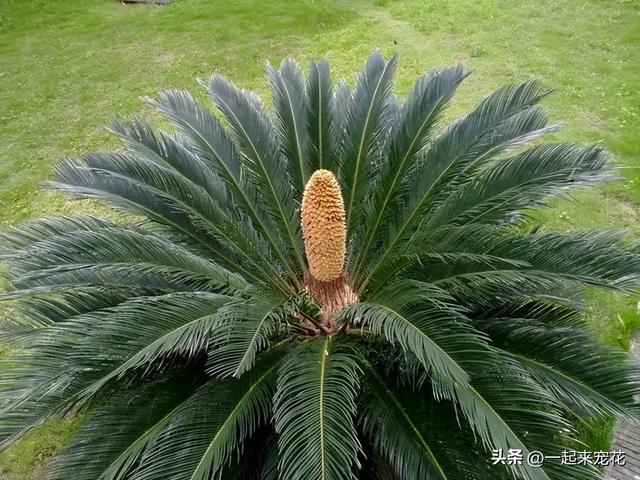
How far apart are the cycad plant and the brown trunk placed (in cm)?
1

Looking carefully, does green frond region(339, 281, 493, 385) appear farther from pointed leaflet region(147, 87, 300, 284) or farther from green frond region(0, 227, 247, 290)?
pointed leaflet region(147, 87, 300, 284)

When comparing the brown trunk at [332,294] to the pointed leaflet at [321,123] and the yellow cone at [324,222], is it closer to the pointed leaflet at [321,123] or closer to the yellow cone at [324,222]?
the yellow cone at [324,222]

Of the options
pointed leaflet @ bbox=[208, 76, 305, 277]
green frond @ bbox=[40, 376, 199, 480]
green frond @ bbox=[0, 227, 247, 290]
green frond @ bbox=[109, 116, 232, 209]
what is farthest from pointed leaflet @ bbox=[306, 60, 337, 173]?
green frond @ bbox=[40, 376, 199, 480]

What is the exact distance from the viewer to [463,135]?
3201 mm

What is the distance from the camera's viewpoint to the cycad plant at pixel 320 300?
2275 millimetres

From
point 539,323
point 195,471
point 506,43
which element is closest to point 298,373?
point 195,471

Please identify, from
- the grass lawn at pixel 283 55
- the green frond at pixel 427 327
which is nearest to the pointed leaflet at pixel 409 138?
the green frond at pixel 427 327

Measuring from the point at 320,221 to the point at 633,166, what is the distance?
13.8 ft

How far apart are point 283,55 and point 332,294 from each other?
21.4ft

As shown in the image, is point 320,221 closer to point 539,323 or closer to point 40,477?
point 539,323


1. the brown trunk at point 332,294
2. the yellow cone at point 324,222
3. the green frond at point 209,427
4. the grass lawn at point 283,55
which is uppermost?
the yellow cone at point 324,222

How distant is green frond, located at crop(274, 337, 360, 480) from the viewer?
2096 millimetres

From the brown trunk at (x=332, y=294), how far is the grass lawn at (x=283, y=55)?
2.68m

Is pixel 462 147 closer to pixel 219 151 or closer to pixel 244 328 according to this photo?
pixel 219 151
